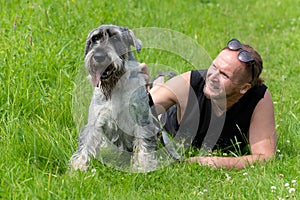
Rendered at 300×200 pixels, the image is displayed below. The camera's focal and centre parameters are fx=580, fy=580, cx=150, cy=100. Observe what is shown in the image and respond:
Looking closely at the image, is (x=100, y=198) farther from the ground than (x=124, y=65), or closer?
closer

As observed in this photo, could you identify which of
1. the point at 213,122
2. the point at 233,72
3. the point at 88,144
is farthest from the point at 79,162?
the point at 233,72

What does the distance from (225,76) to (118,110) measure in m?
1.05

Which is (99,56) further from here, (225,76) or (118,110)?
(225,76)

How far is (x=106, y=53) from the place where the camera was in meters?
4.14

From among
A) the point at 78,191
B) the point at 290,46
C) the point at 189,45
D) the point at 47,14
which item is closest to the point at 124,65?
the point at 78,191

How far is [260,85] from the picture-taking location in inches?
203

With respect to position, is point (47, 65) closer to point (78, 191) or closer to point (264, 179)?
point (78, 191)

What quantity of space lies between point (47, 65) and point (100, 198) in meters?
2.25

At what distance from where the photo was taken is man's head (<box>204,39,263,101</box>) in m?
4.93

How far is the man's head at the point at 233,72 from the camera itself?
4934mm

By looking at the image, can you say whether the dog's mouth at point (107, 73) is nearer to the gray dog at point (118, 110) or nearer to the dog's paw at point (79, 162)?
the gray dog at point (118, 110)

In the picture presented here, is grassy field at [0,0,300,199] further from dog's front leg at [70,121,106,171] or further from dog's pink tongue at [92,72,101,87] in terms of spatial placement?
dog's pink tongue at [92,72,101,87]

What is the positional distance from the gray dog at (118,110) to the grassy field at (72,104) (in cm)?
15

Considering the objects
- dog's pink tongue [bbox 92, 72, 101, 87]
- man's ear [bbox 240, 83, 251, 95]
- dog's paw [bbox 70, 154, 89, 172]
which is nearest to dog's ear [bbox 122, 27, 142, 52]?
dog's pink tongue [bbox 92, 72, 101, 87]
